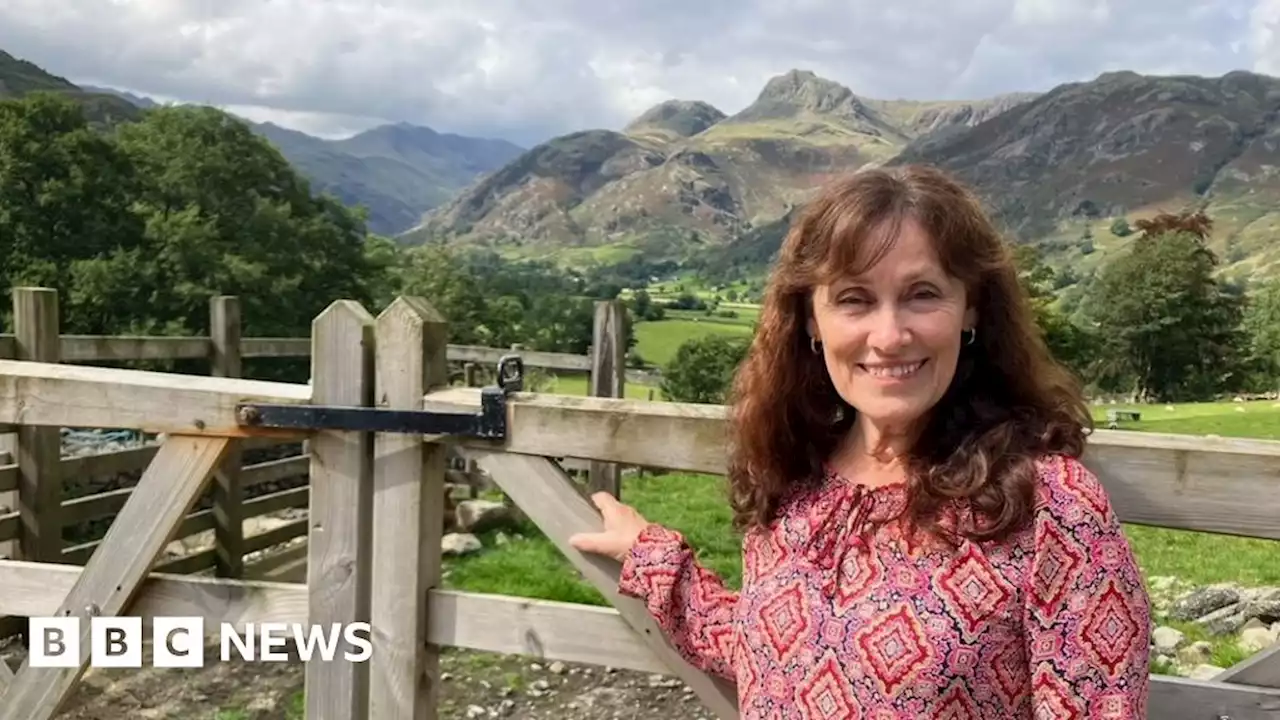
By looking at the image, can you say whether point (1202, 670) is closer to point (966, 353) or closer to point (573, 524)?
point (573, 524)

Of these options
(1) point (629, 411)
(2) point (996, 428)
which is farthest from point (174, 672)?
(2) point (996, 428)

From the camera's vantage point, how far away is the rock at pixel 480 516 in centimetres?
975

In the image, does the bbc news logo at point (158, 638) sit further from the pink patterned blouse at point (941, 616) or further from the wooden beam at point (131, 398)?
the pink patterned blouse at point (941, 616)

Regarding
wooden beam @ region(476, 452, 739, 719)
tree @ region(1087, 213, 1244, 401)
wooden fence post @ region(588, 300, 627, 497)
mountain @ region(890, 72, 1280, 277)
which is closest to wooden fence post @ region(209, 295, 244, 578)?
wooden fence post @ region(588, 300, 627, 497)

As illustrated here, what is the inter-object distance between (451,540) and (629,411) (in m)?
7.30

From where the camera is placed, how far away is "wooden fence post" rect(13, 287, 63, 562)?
6.41 metres

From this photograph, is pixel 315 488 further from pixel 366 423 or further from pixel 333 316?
pixel 333 316

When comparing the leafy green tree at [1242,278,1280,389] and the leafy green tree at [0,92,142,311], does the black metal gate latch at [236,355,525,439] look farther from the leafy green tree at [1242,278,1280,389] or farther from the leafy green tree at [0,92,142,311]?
the leafy green tree at [1242,278,1280,389]

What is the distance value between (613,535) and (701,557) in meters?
7.09

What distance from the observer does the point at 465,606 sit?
95.8 inches

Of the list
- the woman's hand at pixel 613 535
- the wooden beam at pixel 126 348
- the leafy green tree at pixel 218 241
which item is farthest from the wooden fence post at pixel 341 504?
the leafy green tree at pixel 218 241

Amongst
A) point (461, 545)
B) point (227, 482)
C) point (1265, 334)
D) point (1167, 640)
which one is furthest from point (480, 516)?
point (1265, 334)

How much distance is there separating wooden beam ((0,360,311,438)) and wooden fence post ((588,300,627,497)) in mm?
6771

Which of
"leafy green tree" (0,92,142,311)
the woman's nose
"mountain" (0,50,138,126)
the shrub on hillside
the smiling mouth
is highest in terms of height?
"mountain" (0,50,138,126)
